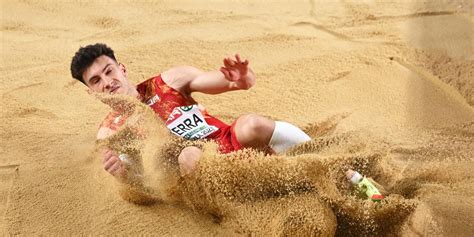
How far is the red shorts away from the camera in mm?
2469

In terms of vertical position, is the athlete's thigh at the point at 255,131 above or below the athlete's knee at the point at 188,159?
above

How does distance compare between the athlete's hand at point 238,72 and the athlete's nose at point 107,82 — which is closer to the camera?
the athlete's hand at point 238,72

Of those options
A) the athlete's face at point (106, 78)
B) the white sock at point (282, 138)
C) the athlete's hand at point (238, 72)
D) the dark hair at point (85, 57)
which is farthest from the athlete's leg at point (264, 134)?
the dark hair at point (85, 57)

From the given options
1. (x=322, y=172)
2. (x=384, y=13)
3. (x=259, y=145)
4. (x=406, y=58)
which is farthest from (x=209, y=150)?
(x=384, y=13)

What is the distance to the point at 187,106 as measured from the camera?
107 inches

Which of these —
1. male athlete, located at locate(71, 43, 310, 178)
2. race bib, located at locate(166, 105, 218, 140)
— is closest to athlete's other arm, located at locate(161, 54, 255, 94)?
male athlete, located at locate(71, 43, 310, 178)

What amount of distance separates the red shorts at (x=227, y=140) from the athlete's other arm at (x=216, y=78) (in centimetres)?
16

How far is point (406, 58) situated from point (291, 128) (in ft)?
4.68

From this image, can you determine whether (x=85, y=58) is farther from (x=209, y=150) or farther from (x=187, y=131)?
(x=209, y=150)

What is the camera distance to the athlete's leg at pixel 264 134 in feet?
7.80

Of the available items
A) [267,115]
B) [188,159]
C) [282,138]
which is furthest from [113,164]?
[267,115]

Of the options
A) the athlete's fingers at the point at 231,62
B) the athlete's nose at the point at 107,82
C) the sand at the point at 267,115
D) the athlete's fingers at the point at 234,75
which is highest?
the athlete's fingers at the point at 231,62

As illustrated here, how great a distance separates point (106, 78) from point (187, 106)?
14.4 inches

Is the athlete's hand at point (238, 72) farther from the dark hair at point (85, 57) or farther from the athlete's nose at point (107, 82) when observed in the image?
the dark hair at point (85, 57)
